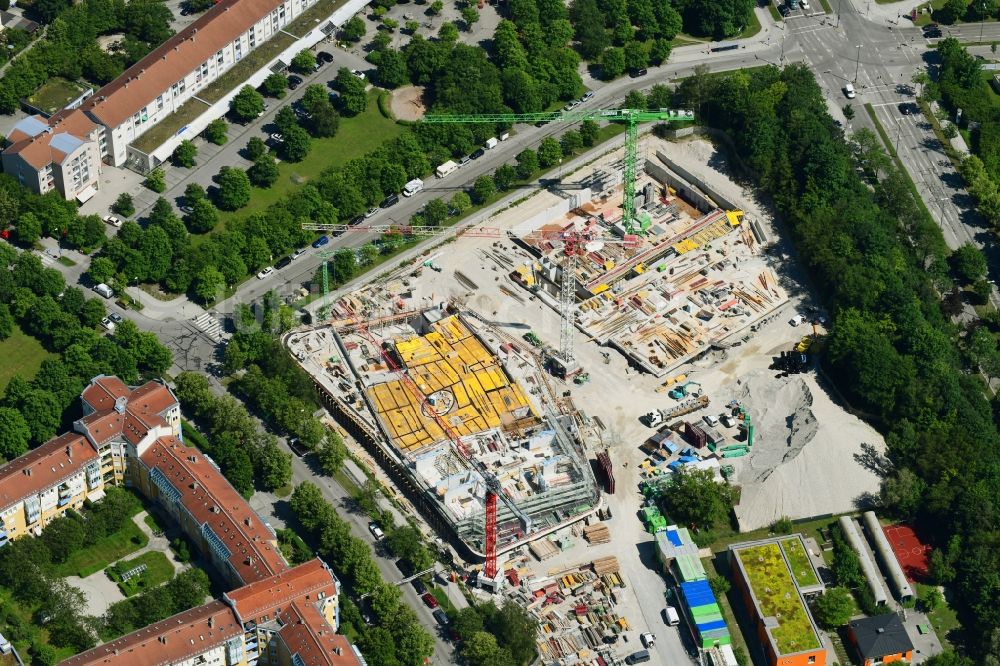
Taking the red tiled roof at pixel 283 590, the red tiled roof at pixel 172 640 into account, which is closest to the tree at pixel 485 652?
the red tiled roof at pixel 283 590

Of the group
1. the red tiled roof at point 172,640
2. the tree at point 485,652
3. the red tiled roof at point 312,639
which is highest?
the red tiled roof at point 172,640

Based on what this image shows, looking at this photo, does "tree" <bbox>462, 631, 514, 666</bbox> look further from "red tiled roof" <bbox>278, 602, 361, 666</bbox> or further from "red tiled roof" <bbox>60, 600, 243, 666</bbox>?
"red tiled roof" <bbox>60, 600, 243, 666</bbox>

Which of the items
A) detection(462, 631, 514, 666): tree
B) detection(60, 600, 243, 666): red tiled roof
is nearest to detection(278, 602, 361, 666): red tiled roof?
detection(60, 600, 243, 666): red tiled roof

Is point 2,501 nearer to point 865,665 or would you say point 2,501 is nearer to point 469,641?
point 469,641

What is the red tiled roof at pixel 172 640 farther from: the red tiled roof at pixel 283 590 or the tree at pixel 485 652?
the tree at pixel 485 652

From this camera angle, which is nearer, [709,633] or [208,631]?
[208,631]

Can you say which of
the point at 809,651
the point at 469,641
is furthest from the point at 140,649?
the point at 809,651
